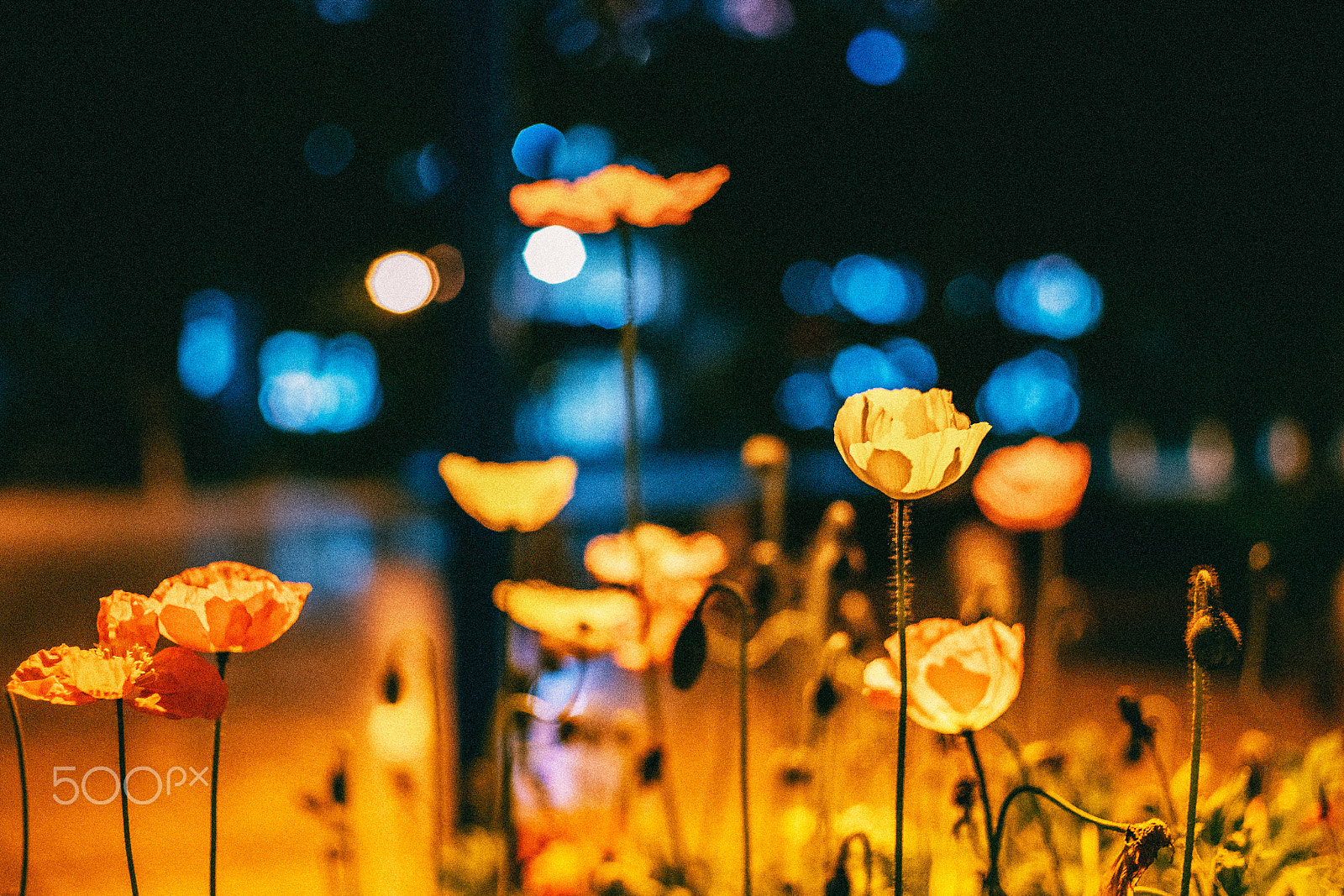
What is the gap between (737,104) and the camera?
5.76 meters

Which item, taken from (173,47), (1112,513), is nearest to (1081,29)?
(173,47)

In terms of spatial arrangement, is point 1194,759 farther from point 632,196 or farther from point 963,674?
point 632,196

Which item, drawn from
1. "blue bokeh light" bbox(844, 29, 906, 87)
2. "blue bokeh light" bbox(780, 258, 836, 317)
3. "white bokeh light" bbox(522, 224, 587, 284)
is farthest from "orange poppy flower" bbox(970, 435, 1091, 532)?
"white bokeh light" bbox(522, 224, 587, 284)

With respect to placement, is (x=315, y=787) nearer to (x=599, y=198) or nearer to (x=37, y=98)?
(x=599, y=198)

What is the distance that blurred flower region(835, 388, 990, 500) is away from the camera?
2.89 feet

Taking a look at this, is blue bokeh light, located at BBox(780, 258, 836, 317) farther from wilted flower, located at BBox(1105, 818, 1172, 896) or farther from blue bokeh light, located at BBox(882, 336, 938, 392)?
wilted flower, located at BBox(1105, 818, 1172, 896)

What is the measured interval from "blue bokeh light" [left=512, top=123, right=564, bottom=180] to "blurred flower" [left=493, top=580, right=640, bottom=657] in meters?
3.69

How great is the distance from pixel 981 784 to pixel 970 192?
20.1 ft

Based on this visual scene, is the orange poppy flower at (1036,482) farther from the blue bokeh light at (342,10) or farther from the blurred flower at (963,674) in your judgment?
the blue bokeh light at (342,10)

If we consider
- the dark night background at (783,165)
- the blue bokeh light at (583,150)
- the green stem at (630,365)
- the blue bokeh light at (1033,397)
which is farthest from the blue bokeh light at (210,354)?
the green stem at (630,365)

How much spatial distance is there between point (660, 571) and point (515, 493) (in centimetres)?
45

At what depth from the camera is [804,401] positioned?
65.0 ft

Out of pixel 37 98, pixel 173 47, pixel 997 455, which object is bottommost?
pixel 997 455

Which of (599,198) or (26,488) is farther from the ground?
(599,198)
